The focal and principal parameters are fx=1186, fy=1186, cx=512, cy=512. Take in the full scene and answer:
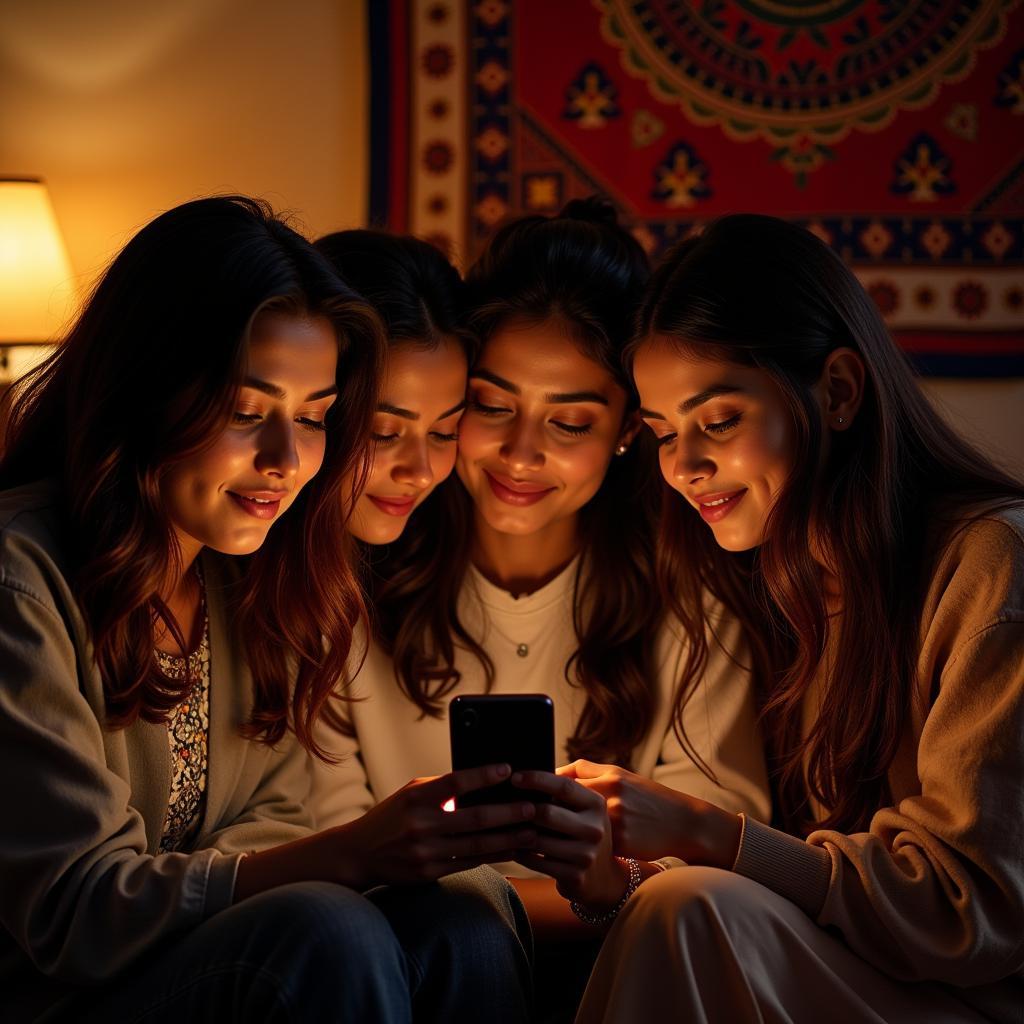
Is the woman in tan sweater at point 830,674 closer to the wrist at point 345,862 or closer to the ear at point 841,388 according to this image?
Result: the ear at point 841,388

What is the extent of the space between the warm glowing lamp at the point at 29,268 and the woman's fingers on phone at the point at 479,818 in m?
1.53

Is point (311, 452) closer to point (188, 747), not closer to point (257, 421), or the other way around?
point (257, 421)

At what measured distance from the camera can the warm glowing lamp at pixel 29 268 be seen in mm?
2311

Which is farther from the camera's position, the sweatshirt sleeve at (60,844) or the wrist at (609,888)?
the wrist at (609,888)

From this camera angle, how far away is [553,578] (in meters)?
1.80

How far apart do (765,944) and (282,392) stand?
76 cm

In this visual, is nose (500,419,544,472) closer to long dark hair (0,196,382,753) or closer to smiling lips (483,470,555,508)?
smiling lips (483,470,555,508)

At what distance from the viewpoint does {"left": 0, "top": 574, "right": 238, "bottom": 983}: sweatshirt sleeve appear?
1097mm

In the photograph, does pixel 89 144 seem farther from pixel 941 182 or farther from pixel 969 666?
pixel 969 666

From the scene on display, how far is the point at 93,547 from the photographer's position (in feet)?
3.99

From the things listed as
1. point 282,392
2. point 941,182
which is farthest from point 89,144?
point 941,182

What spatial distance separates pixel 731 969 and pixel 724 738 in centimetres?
47

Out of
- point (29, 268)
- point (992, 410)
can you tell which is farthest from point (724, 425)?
point (29, 268)

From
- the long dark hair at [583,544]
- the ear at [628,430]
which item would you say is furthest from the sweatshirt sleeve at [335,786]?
the ear at [628,430]
